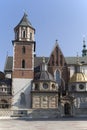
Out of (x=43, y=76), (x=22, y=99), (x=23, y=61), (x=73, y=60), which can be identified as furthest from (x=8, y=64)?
(x=73, y=60)

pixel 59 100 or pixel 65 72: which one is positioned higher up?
pixel 65 72

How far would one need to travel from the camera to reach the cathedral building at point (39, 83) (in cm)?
6769

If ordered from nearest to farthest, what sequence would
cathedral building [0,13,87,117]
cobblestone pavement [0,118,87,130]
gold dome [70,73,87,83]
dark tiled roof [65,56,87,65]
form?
cobblestone pavement [0,118,87,130] → cathedral building [0,13,87,117] → gold dome [70,73,87,83] → dark tiled roof [65,56,87,65]

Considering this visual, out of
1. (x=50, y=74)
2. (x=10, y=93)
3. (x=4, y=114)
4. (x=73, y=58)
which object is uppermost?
(x=73, y=58)

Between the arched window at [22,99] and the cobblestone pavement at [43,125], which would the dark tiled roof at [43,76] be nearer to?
the arched window at [22,99]

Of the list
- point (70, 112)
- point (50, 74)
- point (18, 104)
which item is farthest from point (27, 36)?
point (70, 112)

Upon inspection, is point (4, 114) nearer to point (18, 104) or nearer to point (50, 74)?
point (18, 104)

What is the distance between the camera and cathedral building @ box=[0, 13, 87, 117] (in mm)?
67688

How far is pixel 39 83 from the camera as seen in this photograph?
6888cm

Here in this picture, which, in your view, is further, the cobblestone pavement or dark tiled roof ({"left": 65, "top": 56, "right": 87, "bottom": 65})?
dark tiled roof ({"left": 65, "top": 56, "right": 87, "bottom": 65})

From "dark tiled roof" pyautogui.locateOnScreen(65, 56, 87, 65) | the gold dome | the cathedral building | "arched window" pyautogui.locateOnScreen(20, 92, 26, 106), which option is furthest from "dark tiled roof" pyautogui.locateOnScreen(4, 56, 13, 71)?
the gold dome

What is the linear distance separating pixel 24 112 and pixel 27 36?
18.6 m

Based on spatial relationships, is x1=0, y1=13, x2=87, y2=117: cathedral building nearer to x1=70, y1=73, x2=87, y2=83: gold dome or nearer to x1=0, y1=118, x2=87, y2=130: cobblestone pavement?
x1=70, y1=73, x2=87, y2=83: gold dome

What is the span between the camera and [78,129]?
30734 mm
